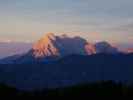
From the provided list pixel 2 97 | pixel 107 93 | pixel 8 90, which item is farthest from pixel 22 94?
pixel 107 93

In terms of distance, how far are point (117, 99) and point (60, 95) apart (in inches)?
729

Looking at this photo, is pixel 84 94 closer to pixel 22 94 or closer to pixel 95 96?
pixel 95 96

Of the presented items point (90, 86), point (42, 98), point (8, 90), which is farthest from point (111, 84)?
point (8, 90)

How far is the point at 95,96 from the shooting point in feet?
393

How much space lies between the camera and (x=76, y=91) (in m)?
133

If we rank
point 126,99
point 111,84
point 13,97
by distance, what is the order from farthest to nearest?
point 111,84 → point 13,97 → point 126,99

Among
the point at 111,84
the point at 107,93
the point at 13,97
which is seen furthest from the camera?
the point at 111,84

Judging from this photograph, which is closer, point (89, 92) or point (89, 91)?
point (89, 92)

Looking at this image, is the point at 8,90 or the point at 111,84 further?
the point at 111,84

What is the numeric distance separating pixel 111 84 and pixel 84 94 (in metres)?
15.8

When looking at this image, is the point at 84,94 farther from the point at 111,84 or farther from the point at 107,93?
the point at 111,84

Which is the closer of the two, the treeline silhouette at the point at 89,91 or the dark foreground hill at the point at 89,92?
the dark foreground hill at the point at 89,92

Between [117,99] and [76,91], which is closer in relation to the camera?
[117,99]

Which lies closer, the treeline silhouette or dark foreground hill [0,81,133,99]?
dark foreground hill [0,81,133,99]
